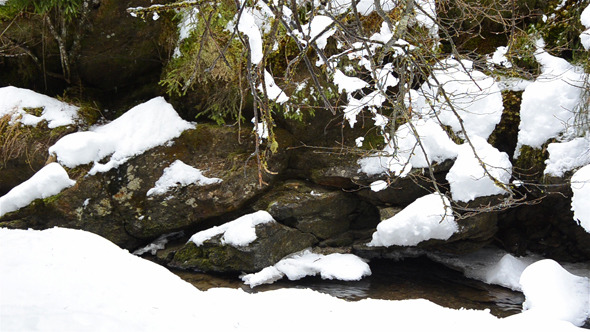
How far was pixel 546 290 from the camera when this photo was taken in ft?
15.2

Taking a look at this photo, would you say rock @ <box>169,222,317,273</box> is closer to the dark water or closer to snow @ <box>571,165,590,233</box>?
the dark water

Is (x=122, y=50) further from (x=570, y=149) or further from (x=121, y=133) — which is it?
(x=570, y=149)

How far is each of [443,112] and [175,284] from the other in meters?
4.22

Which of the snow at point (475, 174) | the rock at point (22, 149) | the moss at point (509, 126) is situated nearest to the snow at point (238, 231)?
the snow at point (475, 174)

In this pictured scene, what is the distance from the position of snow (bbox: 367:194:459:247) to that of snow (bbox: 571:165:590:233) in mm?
1318

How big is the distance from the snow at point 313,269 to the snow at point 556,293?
1971 mm

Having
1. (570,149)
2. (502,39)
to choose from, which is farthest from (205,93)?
(570,149)

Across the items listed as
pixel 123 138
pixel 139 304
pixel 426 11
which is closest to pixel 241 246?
pixel 123 138

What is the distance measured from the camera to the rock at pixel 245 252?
5855 mm

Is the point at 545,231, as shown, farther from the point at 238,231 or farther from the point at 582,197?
the point at 238,231

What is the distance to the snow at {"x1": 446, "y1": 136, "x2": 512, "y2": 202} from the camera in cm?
528

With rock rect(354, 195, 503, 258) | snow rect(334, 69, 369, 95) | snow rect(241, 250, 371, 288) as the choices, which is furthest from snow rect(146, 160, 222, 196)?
snow rect(334, 69, 369, 95)

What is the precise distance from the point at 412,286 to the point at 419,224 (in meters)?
0.82

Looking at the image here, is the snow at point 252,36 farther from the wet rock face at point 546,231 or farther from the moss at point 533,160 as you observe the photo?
the wet rock face at point 546,231
